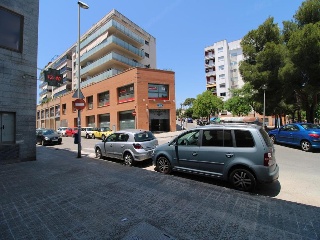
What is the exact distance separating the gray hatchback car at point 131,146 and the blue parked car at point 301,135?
8.51 meters

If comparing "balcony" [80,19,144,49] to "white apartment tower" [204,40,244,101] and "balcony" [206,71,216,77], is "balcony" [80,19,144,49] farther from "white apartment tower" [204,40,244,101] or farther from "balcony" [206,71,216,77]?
"balcony" [206,71,216,77]

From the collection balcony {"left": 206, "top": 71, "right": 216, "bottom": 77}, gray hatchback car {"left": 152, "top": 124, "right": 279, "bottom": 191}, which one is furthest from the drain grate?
balcony {"left": 206, "top": 71, "right": 216, "bottom": 77}

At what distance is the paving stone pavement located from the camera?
3137mm

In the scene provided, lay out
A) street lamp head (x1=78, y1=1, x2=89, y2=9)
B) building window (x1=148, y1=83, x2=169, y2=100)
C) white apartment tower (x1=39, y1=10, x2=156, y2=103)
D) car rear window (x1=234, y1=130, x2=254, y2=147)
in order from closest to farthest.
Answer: car rear window (x1=234, y1=130, x2=254, y2=147), street lamp head (x1=78, y1=1, x2=89, y2=9), building window (x1=148, y1=83, x2=169, y2=100), white apartment tower (x1=39, y1=10, x2=156, y2=103)

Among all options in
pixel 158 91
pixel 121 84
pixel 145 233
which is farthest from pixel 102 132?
pixel 145 233

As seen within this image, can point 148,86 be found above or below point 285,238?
above

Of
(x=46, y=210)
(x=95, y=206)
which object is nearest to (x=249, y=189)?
(x=95, y=206)

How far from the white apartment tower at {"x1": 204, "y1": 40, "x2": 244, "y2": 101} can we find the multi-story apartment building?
25.7 metres

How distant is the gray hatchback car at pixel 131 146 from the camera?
8.19 metres

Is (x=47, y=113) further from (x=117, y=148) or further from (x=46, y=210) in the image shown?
(x=46, y=210)

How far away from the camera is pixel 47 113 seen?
183 feet

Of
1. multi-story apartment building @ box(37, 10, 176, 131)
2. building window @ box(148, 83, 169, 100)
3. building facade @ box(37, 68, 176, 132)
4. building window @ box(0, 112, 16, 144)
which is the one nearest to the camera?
building window @ box(0, 112, 16, 144)

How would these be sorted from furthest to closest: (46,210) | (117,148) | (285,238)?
(117,148)
(46,210)
(285,238)

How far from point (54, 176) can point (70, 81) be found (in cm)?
5318
